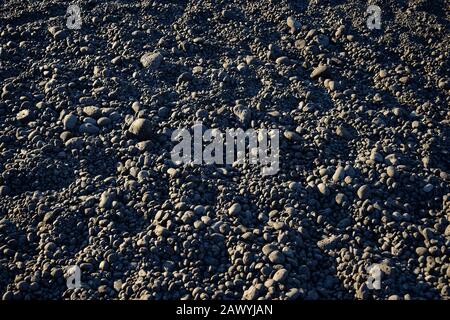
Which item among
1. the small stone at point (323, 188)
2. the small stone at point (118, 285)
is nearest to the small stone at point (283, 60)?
the small stone at point (323, 188)

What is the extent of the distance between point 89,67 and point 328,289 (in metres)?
2.62

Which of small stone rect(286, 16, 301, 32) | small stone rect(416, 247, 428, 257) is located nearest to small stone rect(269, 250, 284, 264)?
small stone rect(416, 247, 428, 257)

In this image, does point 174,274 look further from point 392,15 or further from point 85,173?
point 392,15

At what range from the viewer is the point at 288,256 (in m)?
2.70

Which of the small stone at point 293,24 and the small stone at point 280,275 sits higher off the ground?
the small stone at point 293,24

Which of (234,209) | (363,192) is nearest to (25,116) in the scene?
(234,209)

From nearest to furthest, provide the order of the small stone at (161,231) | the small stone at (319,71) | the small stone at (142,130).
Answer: the small stone at (161,231) → the small stone at (142,130) → the small stone at (319,71)

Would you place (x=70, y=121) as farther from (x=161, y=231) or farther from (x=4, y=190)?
(x=161, y=231)

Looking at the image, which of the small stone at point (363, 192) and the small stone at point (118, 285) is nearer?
the small stone at point (118, 285)

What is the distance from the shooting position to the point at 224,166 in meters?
3.22

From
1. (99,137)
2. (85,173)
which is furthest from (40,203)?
(99,137)

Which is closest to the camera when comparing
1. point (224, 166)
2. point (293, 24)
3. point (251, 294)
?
point (251, 294)

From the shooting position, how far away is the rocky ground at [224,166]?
8.82ft

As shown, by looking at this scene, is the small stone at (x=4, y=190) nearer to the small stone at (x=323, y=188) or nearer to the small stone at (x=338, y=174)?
the small stone at (x=323, y=188)
